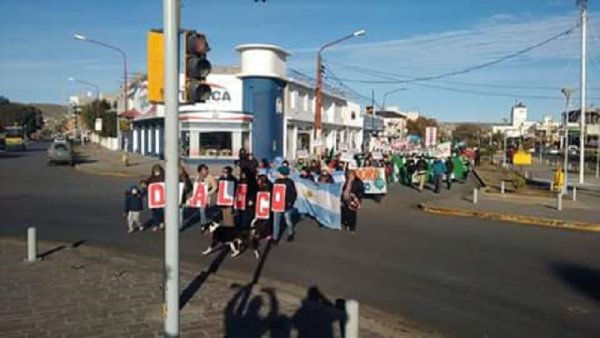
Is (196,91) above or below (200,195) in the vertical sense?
above

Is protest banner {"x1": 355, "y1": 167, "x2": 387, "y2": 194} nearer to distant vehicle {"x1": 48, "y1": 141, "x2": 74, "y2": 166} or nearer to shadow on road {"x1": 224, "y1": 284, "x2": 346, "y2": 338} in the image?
shadow on road {"x1": 224, "y1": 284, "x2": 346, "y2": 338}

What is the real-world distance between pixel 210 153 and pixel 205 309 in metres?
34.8

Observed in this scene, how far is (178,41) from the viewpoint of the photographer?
238 inches

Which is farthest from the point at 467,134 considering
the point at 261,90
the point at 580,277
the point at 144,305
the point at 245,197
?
the point at 144,305

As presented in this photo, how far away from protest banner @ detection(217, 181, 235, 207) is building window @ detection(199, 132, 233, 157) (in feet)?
94.1

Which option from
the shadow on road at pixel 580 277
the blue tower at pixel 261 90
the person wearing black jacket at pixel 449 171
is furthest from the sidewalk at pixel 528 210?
the blue tower at pixel 261 90

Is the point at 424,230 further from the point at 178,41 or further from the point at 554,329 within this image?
the point at 178,41

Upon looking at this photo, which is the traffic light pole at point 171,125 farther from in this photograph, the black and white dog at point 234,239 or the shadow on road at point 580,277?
the shadow on road at point 580,277

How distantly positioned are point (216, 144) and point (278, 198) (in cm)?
2966

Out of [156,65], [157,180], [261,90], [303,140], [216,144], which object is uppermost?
[261,90]

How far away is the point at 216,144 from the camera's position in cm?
4275

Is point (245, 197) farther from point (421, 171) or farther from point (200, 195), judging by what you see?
point (421, 171)

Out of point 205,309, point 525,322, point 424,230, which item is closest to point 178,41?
point 205,309

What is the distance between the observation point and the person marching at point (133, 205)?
555 inches
